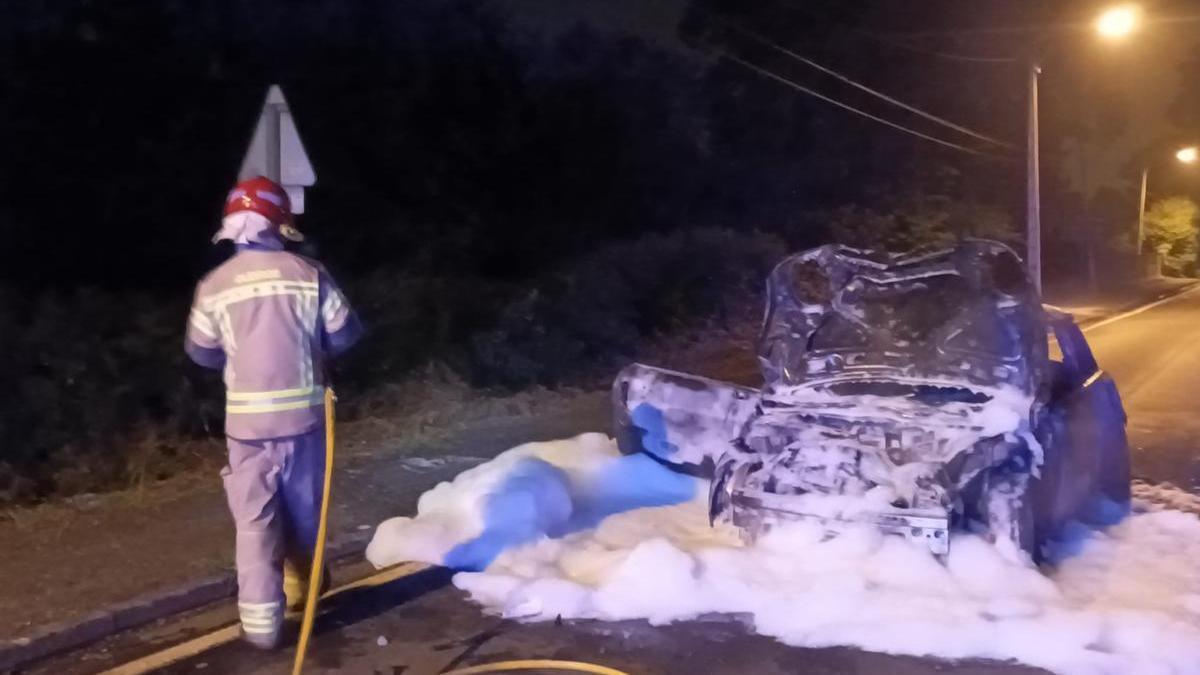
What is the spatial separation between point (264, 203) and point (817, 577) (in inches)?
122

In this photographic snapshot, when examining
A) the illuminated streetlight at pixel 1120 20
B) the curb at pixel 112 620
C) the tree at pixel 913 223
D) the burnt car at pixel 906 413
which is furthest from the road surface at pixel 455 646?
the tree at pixel 913 223

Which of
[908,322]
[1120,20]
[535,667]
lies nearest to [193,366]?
[908,322]

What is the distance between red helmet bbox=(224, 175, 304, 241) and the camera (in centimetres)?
531

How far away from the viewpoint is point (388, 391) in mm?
12250

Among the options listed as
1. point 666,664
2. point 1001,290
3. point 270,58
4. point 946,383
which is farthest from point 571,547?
point 270,58

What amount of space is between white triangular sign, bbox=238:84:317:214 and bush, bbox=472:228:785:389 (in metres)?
5.81

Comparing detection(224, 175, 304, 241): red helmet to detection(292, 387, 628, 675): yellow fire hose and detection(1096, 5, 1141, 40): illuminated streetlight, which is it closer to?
detection(292, 387, 628, 675): yellow fire hose

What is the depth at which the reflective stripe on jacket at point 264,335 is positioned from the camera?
17.2ft

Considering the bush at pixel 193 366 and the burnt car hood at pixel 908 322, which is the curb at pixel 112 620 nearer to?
the bush at pixel 193 366

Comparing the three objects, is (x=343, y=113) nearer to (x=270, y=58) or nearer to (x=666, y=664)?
(x=270, y=58)

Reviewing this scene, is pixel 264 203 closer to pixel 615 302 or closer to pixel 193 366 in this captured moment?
pixel 193 366

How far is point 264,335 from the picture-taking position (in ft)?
17.2

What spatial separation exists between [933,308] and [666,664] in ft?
9.68

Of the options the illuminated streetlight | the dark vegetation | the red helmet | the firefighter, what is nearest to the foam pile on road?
the firefighter
